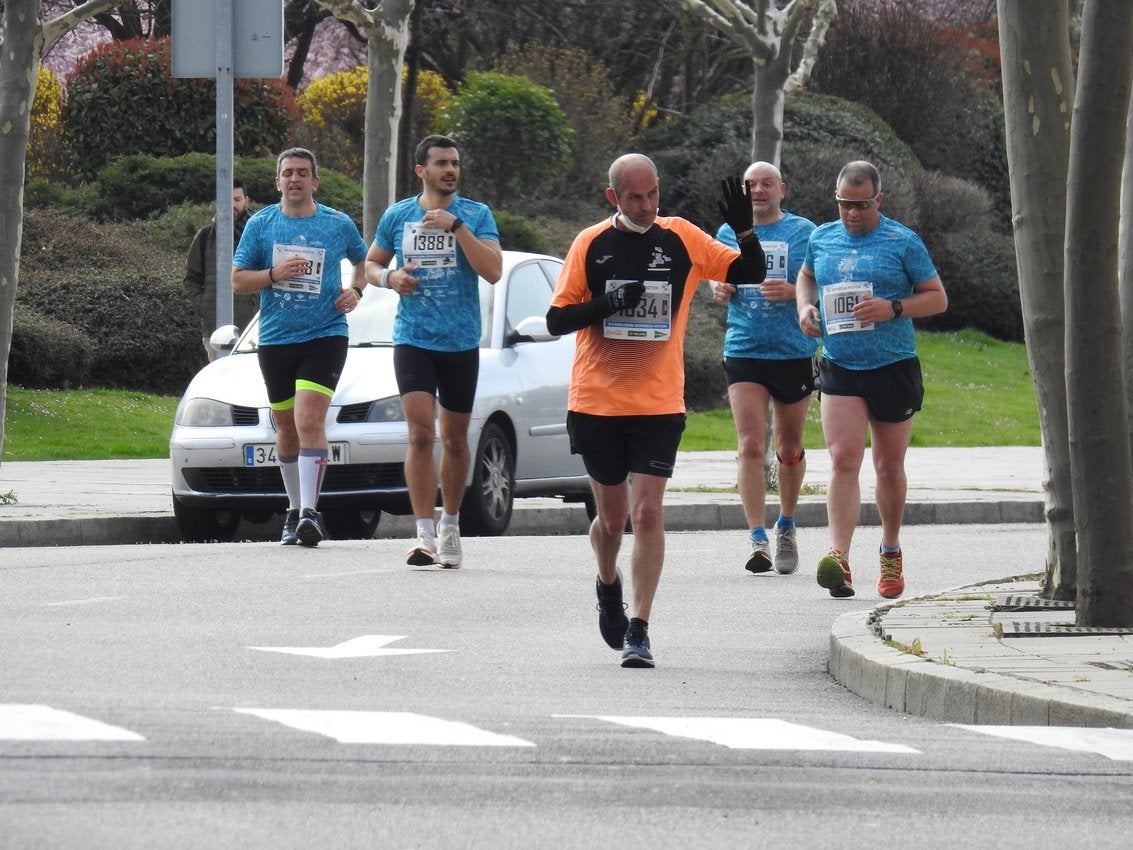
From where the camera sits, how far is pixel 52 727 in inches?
243

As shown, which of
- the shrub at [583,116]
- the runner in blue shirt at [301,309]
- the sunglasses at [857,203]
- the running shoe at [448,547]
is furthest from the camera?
the shrub at [583,116]

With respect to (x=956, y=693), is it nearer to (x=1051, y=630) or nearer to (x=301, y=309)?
(x=1051, y=630)

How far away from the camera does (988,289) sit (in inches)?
1356

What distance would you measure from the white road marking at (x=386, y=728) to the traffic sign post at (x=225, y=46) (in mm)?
9017

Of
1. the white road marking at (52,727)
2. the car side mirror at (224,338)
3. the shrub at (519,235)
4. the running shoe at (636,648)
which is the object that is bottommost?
the running shoe at (636,648)

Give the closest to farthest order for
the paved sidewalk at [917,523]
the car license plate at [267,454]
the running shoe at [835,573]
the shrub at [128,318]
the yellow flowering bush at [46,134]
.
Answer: the paved sidewalk at [917,523] → the running shoe at [835,573] → the car license plate at [267,454] → the shrub at [128,318] → the yellow flowering bush at [46,134]

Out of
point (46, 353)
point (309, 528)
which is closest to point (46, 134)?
point (46, 353)

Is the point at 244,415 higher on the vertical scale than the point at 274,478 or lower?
higher

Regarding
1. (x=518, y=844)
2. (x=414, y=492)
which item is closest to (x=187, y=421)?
(x=414, y=492)

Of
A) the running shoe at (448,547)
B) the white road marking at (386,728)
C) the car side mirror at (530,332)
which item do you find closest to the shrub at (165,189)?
the car side mirror at (530,332)

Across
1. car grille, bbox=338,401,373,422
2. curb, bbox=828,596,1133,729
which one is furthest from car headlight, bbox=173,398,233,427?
curb, bbox=828,596,1133,729

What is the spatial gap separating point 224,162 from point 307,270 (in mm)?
3304

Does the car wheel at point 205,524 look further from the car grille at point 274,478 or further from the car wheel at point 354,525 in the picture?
the car wheel at point 354,525

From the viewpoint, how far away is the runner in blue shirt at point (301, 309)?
12.1m
